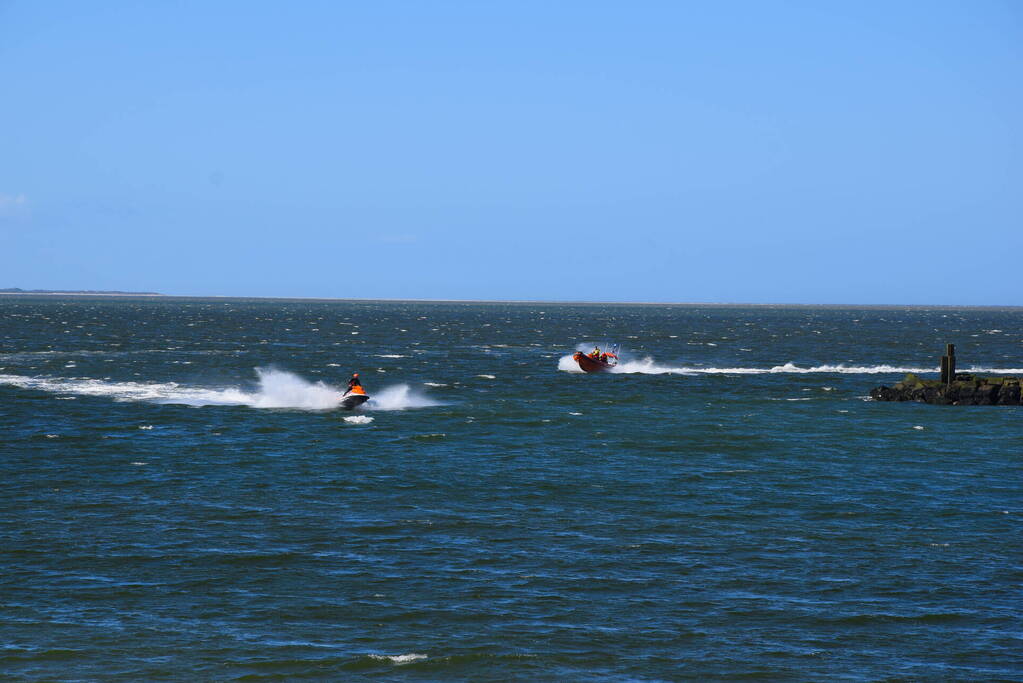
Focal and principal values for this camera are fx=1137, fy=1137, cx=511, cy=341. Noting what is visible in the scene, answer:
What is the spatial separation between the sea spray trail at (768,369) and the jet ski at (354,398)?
106 ft

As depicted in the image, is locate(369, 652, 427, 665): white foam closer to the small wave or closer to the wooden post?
the small wave

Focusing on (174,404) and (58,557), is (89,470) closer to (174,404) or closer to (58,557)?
(58,557)

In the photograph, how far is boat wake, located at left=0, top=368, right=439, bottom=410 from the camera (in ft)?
200

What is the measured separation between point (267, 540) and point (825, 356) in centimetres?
9044

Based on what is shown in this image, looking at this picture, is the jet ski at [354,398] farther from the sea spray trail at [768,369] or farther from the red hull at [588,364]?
the sea spray trail at [768,369]

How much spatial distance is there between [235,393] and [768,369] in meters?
45.5

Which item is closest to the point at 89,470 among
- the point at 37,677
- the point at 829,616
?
the point at 37,677

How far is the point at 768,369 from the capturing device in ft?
304

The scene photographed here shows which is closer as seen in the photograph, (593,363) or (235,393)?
(235,393)

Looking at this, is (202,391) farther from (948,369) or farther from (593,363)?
(948,369)

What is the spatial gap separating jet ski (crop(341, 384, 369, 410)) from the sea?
1420 millimetres

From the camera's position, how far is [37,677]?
19312 millimetres

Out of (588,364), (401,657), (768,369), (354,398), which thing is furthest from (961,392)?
(401,657)

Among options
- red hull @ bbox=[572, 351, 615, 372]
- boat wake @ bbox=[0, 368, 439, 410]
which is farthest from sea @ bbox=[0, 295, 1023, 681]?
red hull @ bbox=[572, 351, 615, 372]
